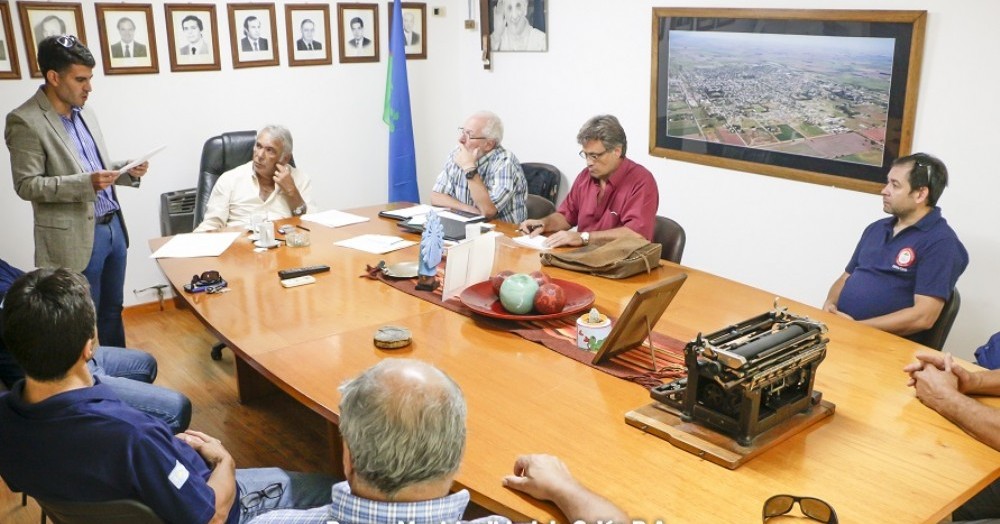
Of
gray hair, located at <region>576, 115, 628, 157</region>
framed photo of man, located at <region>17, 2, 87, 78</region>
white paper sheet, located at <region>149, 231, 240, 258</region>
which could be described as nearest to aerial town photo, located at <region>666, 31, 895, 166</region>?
gray hair, located at <region>576, 115, 628, 157</region>

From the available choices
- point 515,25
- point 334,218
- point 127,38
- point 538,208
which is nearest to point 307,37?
point 127,38

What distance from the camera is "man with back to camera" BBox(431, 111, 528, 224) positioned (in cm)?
395

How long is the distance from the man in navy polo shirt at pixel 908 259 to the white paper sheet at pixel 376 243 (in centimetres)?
171

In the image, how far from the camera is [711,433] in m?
1.76

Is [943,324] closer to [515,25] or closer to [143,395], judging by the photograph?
[143,395]

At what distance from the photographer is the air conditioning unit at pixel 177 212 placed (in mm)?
4621

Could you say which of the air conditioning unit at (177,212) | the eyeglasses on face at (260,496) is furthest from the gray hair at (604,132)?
the air conditioning unit at (177,212)

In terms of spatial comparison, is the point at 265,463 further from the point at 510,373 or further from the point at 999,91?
the point at 999,91

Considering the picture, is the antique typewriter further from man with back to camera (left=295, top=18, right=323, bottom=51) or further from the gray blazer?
man with back to camera (left=295, top=18, right=323, bottom=51)

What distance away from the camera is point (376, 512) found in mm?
1255

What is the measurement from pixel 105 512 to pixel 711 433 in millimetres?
1232

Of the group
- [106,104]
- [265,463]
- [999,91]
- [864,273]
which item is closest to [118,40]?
[106,104]

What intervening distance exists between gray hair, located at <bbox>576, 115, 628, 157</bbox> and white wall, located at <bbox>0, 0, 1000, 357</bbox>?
107 centimetres

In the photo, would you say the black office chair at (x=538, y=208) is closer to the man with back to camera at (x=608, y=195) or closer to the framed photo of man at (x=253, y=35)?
the man with back to camera at (x=608, y=195)
